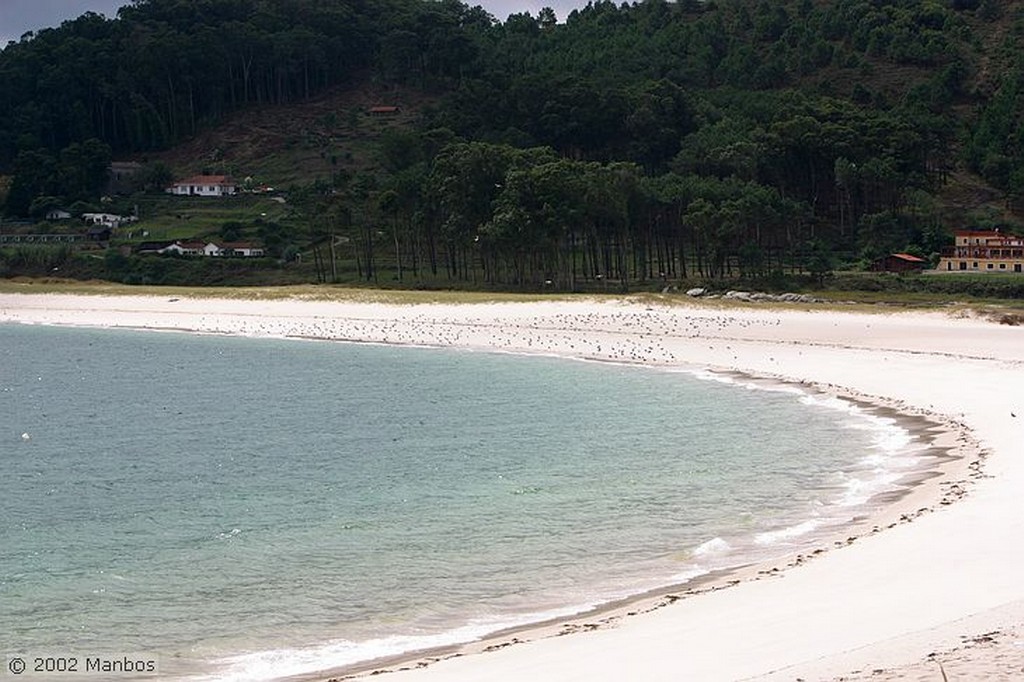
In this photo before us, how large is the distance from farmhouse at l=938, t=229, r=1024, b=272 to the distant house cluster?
51.7 meters

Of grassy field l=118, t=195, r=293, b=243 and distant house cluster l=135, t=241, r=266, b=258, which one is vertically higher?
grassy field l=118, t=195, r=293, b=243

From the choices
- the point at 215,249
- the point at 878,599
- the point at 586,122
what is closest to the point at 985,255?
the point at 586,122

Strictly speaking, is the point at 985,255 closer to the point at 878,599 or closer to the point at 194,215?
the point at 194,215

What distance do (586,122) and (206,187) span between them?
3843 cm

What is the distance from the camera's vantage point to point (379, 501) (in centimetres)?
2923

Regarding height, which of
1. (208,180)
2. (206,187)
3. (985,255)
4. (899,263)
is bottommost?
(899,263)

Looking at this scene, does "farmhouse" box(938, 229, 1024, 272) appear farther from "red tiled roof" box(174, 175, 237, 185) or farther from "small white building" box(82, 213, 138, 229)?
"small white building" box(82, 213, 138, 229)

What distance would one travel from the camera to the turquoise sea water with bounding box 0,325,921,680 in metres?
20.1

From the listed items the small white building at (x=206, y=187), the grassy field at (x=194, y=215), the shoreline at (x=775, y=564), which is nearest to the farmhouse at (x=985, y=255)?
the shoreline at (x=775, y=564)

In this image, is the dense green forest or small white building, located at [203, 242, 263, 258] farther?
small white building, located at [203, 242, 263, 258]

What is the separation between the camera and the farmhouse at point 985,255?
85.8 metres

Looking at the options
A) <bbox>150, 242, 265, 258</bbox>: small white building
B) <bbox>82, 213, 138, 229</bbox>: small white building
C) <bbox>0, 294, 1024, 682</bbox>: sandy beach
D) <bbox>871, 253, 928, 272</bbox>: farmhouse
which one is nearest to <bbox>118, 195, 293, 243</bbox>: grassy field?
<bbox>82, 213, 138, 229</bbox>: small white building

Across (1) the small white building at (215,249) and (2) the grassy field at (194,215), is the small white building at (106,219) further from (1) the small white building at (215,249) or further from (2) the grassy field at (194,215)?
(1) the small white building at (215,249)

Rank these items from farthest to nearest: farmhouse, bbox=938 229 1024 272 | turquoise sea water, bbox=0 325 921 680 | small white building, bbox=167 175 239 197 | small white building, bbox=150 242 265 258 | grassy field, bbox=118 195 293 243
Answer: small white building, bbox=167 175 239 197, grassy field, bbox=118 195 293 243, small white building, bbox=150 242 265 258, farmhouse, bbox=938 229 1024 272, turquoise sea water, bbox=0 325 921 680
